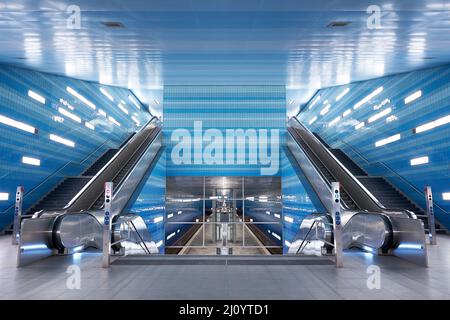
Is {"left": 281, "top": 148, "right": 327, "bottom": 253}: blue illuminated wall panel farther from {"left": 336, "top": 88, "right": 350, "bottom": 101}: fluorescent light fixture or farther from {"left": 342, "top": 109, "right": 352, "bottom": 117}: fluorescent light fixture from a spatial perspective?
Answer: {"left": 336, "top": 88, "right": 350, "bottom": 101}: fluorescent light fixture

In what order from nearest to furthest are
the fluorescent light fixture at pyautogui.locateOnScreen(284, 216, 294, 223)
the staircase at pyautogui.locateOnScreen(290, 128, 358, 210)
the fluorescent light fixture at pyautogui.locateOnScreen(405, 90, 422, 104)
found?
the staircase at pyautogui.locateOnScreen(290, 128, 358, 210) < the fluorescent light fixture at pyautogui.locateOnScreen(405, 90, 422, 104) < the fluorescent light fixture at pyautogui.locateOnScreen(284, 216, 294, 223)

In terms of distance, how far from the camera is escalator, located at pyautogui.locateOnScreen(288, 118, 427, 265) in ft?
24.9

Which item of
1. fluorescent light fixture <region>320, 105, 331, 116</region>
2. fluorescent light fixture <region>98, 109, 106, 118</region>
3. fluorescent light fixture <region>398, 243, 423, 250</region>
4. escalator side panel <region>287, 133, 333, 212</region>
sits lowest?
fluorescent light fixture <region>398, 243, 423, 250</region>

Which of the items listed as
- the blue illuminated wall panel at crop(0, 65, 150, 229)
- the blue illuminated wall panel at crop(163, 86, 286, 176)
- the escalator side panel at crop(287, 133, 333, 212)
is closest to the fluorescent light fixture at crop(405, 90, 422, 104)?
the escalator side panel at crop(287, 133, 333, 212)

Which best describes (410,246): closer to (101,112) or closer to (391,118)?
(391,118)

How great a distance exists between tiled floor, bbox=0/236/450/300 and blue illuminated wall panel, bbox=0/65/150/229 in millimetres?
6801

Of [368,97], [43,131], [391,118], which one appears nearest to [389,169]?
[391,118]

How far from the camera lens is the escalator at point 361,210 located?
299 inches

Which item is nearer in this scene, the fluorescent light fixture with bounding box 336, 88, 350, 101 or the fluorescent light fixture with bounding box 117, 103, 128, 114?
the fluorescent light fixture with bounding box 336, 88, 350, 101

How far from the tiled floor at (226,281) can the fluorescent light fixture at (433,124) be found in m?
7.06

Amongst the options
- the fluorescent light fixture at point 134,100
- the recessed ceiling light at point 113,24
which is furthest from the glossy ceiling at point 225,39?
the fluorescent light fixture at point 134,100
